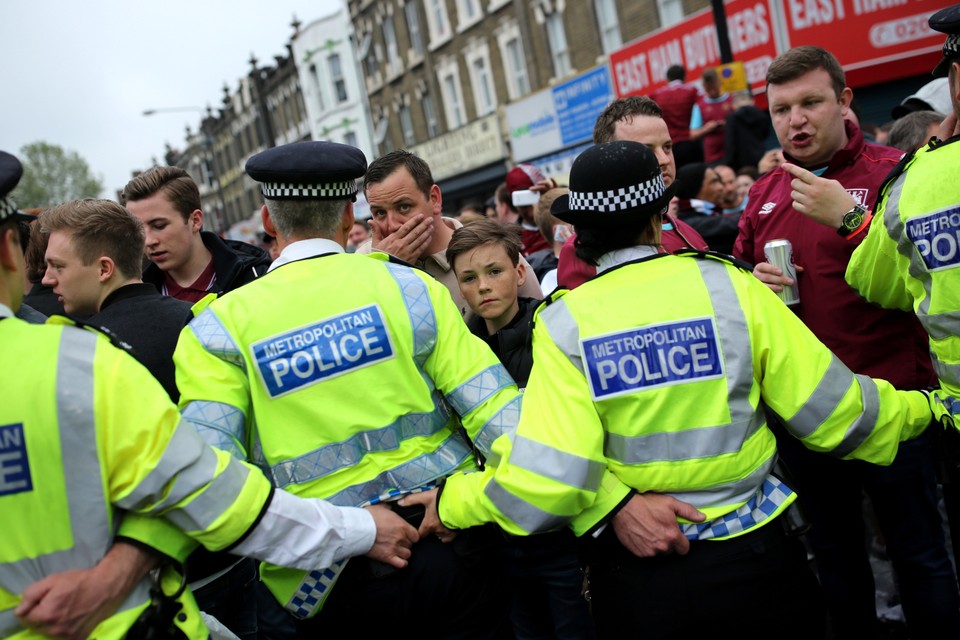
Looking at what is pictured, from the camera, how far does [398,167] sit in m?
3.98

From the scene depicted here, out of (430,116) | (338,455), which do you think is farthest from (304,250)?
(430,116)

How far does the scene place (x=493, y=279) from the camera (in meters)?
3.77

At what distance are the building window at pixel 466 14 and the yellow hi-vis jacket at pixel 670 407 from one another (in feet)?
72.6

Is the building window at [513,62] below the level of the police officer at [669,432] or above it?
above

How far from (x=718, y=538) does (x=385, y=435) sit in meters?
1.02

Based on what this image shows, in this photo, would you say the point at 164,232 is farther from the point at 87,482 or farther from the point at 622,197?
the point at 622,197

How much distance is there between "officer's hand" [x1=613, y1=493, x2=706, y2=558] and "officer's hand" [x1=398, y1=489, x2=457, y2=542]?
517 mm

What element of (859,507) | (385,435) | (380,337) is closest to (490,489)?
(385,435)

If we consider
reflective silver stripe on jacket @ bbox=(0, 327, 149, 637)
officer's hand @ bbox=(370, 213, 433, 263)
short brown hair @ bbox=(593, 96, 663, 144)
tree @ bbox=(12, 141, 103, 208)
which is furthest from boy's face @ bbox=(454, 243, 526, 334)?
tree @ bbox=(12, 141, 103, 208)

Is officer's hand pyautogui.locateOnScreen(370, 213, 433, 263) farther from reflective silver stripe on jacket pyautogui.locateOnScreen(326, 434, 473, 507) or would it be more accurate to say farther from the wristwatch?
the wristwatch

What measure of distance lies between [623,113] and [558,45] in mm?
17295

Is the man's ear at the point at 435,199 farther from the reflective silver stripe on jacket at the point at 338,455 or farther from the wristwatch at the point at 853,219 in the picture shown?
the wristwatch at the point at 853,219

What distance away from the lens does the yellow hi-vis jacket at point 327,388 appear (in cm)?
254

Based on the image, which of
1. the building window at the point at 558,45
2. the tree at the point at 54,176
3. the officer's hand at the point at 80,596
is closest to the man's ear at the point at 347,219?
the officer's hand at the point at 80,596
